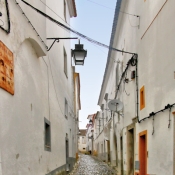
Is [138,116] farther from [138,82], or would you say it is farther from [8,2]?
[8,2]

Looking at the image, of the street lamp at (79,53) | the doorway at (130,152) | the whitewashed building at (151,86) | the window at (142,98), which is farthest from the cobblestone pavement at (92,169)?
the street lamp at (79,53)

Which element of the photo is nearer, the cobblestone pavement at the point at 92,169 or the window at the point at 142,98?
the window at the point at 142,98

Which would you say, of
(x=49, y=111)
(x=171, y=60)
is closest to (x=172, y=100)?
(x=171, y=60)

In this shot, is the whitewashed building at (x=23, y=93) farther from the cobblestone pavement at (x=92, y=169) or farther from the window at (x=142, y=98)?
the cobblestone pavement at (x=92, y=169)

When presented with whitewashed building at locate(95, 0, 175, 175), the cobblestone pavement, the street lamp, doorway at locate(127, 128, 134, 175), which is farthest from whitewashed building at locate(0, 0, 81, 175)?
the cobblestone pavement

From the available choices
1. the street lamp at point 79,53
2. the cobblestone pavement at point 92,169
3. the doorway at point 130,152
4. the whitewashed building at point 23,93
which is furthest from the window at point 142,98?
the cobblestone pavement at point 92,169

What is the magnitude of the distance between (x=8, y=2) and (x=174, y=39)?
3.13 metres

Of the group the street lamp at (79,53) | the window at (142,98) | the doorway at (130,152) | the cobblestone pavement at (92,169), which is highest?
the street lamp at (79,53)

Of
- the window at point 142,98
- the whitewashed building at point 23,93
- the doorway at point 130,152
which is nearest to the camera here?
the whitewashed building at point 23,93

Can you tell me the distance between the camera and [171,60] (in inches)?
216

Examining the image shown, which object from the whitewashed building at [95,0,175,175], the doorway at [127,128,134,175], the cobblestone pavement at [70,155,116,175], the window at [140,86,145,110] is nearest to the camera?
the whitewashed building at [95,0,175,175]

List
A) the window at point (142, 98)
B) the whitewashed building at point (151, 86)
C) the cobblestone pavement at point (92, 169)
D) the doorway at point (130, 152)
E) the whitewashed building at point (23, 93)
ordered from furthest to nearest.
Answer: the cobblestone pavement at point (92, 169)
the doorway at point (130, 152)
the window at point (142, 98)
the whitewashed building at point (151, 86)
the whitewashed building at point (23, 93)

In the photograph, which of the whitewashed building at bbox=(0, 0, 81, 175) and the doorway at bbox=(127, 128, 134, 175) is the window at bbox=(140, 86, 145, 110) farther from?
the whitewashed building at bbox=(0, 0, 81, 175)

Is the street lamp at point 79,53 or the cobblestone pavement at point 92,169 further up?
the street lamp at point 79,53
